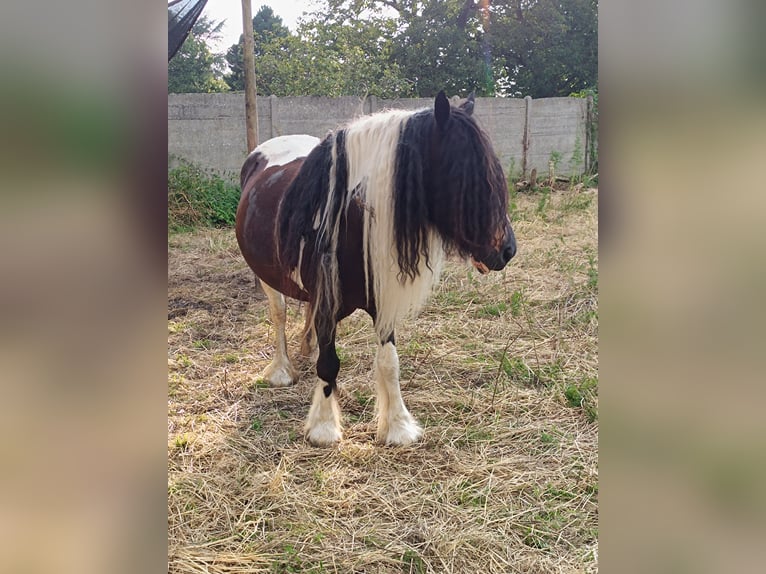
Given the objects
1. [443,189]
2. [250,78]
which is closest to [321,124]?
[250,78]

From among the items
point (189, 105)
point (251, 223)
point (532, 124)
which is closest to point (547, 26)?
point (532, 124)

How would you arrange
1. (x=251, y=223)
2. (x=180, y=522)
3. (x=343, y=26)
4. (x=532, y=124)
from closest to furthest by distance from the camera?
1. (x=180, y=522)
2. (x=251, y=223)
3. (x=532, y=124)
4. (x=343, y=26)

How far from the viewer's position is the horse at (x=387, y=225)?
225 cm

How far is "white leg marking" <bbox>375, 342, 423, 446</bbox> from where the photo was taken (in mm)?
2756

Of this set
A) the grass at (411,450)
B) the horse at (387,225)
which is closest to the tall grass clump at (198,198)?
the grass at (411,450)

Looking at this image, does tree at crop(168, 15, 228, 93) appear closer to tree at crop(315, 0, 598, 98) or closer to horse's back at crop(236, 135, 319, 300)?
tree at crop(315, 0, 598, 98)

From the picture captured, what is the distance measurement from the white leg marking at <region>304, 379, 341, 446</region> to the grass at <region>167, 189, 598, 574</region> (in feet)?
0.24

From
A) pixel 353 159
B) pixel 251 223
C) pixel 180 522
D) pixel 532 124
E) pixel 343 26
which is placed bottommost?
pixel 180 522

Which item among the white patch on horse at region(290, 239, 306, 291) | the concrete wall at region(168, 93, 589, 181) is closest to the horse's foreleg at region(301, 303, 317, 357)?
the white patch on horse at region(290, 239, 306, 291)

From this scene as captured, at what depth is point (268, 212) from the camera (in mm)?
3141

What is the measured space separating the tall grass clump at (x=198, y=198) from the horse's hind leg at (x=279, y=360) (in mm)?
4571
